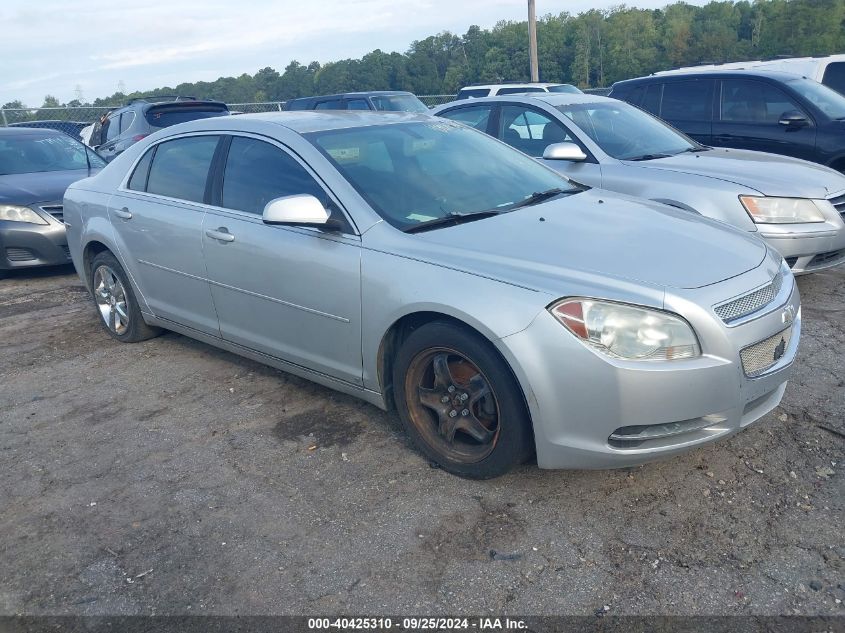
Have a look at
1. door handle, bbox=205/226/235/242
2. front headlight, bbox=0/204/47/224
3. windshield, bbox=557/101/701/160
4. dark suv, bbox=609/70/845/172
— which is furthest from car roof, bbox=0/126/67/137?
dark suv, bbox=609/70/845/172

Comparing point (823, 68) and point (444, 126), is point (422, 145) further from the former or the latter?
point (823, 68)

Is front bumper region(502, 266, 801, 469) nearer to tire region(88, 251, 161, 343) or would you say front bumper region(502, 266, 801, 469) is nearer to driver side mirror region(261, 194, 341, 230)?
driver side mirror region(261, 194, 341, 230)

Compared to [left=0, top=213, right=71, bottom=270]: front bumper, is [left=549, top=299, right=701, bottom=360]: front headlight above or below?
A: above

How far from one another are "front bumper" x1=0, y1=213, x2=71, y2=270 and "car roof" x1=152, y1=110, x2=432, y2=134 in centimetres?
356

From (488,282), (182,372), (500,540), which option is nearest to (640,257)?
(488,282)

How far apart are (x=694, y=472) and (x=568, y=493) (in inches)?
23.3

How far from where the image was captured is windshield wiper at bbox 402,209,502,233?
360 centimetres

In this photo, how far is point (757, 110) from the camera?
8.05 metres

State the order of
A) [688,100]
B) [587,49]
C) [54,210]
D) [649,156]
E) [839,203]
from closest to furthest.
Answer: [839,203], [649,156], [54,210], [688,100], [587,49]

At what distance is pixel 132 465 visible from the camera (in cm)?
378

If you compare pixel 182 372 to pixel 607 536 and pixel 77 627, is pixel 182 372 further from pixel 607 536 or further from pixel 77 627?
pixel 607 536

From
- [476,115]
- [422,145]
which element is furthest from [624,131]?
[422,145]

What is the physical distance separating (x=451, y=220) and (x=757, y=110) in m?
5.77

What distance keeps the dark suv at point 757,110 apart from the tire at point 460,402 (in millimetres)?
6055
